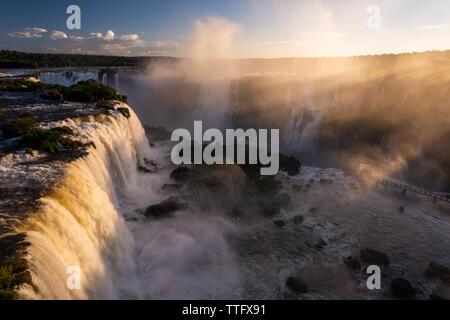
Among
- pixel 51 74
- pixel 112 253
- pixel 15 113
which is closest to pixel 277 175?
pixel 112 253

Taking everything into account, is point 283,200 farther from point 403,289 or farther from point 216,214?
point 403,289

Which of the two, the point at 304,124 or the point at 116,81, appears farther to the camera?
the point at 116,81

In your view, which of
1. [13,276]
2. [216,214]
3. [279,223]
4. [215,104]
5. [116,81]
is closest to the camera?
[13,276]

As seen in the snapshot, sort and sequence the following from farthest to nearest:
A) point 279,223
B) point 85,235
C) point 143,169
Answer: point 143,169
point 279,223
point 85,235

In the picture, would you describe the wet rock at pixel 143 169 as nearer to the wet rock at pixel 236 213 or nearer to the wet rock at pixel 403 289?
the wet rock at pixel 236 213

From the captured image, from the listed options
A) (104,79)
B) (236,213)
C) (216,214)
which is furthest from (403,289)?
(104,79)

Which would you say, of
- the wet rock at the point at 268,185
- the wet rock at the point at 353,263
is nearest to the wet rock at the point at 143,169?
the wet rock at the point at 268,185
